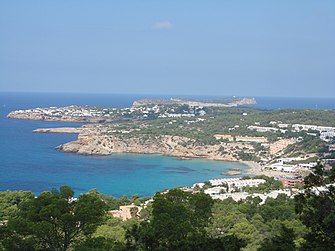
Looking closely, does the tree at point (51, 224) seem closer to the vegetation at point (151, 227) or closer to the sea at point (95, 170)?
the vegetation at point (151, 227)

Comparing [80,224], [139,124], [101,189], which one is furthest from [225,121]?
[80,224]

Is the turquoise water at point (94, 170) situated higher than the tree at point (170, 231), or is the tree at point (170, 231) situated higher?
the tree at point (170, 231)

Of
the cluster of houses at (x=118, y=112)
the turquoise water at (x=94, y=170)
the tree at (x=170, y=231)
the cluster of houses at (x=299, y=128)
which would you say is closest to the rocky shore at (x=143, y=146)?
the turquoise water at (x=94, y=170)

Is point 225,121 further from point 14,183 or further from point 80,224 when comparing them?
point 80,224

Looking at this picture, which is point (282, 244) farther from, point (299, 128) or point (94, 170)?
point (299, 128)

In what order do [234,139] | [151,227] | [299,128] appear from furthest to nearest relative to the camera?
[299,128] → [234,139] → [151,227]

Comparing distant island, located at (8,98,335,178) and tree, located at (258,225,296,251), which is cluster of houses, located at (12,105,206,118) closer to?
distant island, located at (8,98,335,178)

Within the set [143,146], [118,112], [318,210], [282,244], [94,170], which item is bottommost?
[94,170]

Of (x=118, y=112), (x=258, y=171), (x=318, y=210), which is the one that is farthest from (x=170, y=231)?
(x=118, y=112)
